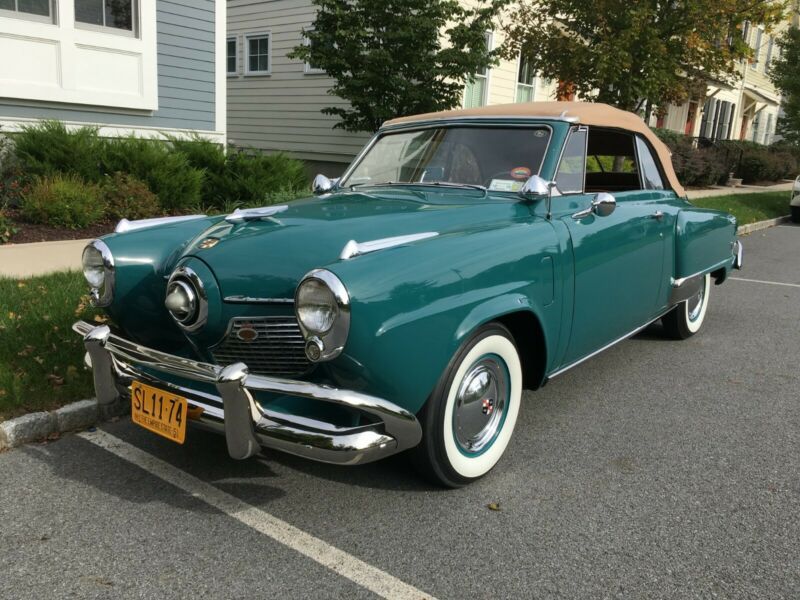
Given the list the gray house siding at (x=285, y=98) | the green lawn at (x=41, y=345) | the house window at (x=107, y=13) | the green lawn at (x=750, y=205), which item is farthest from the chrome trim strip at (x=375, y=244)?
the gray house siding at (x=285, y=98)

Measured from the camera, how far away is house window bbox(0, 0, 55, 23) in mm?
8625

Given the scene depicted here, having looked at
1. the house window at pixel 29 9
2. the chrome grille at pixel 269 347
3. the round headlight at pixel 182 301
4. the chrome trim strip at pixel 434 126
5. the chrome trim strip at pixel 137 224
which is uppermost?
the house window at pixel 29 9

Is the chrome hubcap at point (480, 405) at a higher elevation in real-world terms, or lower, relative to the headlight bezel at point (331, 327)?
lower

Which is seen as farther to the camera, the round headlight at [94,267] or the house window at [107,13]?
the house window at [107,13]

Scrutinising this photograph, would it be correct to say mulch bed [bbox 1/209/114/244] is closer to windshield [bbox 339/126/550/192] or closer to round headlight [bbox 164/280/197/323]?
windshield [bbox 339/126/550/192]

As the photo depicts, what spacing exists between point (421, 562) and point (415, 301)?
3.08 ft

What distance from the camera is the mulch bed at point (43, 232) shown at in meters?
7.40

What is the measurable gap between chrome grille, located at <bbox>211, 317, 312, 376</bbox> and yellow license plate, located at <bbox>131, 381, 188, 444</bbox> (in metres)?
0.27

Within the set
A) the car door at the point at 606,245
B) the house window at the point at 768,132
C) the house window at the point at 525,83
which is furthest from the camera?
the house window at the point at 768,132

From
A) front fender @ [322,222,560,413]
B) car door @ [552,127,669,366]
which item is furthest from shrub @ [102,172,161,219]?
front fender @ [322,222,560,413]

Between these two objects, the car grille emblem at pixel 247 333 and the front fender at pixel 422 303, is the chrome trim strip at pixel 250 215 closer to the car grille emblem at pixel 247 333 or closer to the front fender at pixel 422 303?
the car grille emblem at pixel 247 333

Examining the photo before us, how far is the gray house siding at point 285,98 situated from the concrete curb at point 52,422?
12284 mm

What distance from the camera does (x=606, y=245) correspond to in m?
3.76

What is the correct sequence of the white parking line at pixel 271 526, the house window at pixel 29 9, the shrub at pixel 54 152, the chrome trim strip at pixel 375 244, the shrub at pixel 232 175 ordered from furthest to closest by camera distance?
the shrub at pixel 232 175, the house window at pixel 29 9, the shrub at pixel 54 152, the chrome trim strip at pixel 375 244, the white parking line at pixel 271 526
